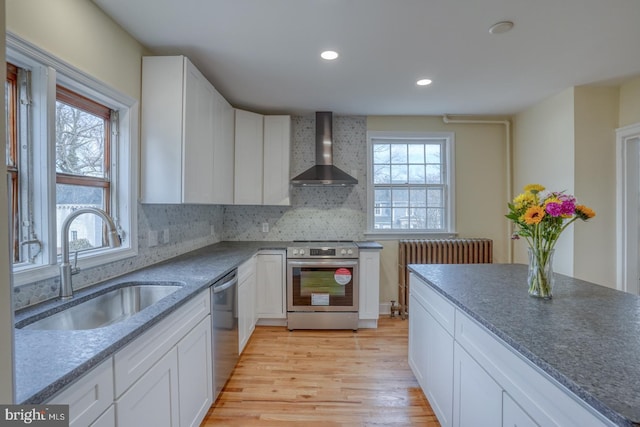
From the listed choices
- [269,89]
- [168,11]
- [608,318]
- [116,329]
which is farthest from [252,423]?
[269,89]

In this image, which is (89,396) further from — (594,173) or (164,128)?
(594,173)

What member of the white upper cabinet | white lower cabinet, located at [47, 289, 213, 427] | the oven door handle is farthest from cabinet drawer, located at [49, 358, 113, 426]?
the oven door handle

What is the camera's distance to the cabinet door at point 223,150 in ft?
9.15

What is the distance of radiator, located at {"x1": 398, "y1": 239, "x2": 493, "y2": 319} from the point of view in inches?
142

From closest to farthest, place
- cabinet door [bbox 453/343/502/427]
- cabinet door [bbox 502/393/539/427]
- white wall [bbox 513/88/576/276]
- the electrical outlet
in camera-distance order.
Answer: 1. cabinet door [bbox 502/393/539/427]
2. cabinet door [bbox 453/343/502/427]
3. the electrical outlet
4. white wall [bbox 513/88/576/276]

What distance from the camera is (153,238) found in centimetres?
225

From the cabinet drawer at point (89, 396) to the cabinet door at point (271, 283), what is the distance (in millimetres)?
2264

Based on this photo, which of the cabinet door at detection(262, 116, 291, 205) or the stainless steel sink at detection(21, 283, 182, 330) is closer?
the stainless steel sink at detection(21, 283, 182, 330)

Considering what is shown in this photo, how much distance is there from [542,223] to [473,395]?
872mm

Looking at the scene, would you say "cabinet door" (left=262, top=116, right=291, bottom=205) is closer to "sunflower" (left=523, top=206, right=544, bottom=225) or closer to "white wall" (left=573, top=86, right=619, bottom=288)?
"sunflower" (left=523, top=206, right=544, bottom=225)

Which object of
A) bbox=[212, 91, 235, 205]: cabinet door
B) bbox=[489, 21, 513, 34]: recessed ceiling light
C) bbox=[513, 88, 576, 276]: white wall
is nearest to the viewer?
bbox=[489, 21, 513, 34]: recessed ceiling light

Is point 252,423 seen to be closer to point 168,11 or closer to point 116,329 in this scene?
point 116,329

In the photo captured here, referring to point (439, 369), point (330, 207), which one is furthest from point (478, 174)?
point (439, 369)

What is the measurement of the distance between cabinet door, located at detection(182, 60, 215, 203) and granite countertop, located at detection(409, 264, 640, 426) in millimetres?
1847
